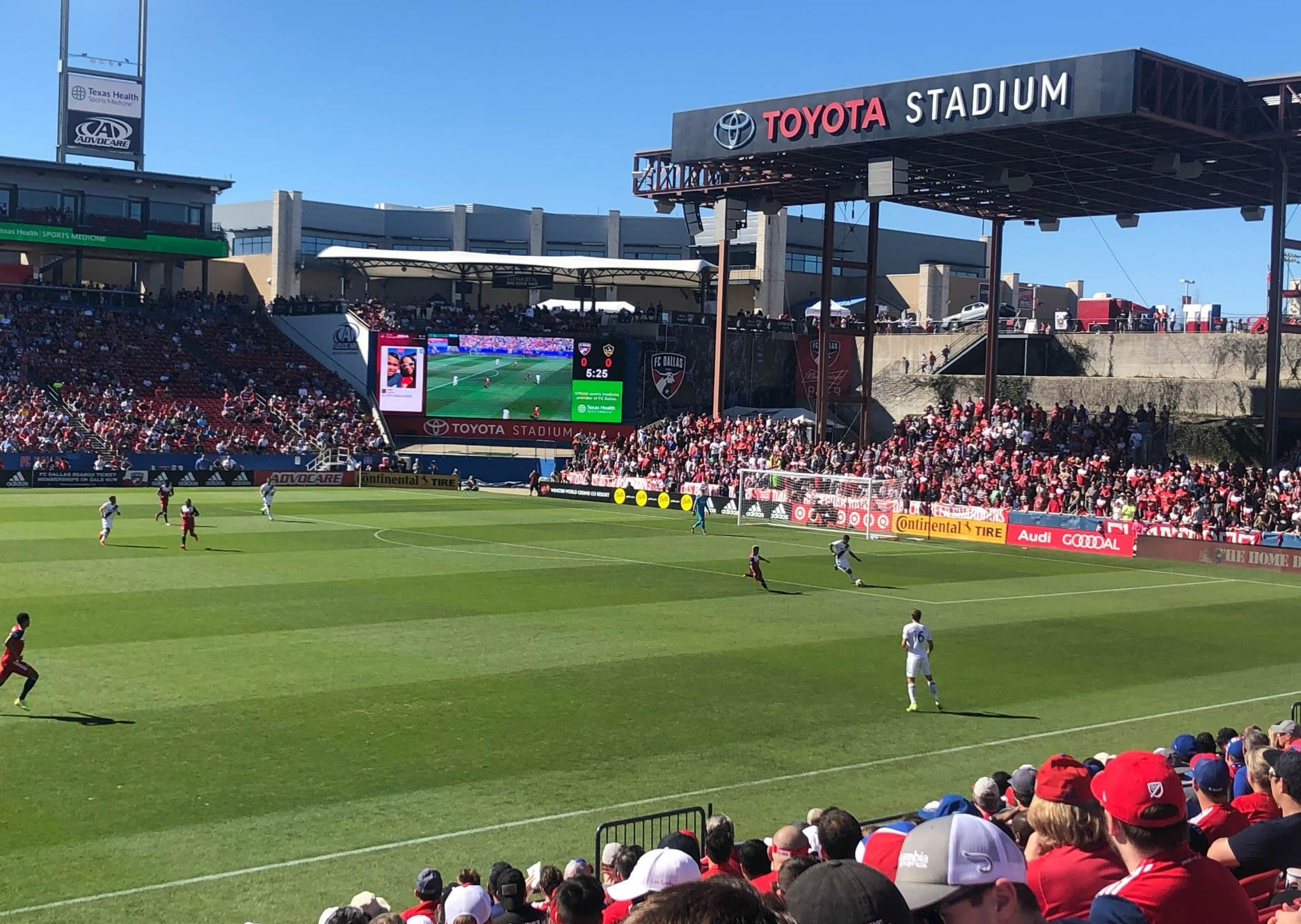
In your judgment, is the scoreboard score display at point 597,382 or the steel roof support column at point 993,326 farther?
the scoreboard score display at point 597,382

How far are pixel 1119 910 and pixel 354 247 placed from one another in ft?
310

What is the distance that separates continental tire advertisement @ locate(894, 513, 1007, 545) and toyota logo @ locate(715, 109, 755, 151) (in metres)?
16.8

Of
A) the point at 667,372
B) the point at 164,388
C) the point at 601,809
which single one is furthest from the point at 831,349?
the point at 601,809

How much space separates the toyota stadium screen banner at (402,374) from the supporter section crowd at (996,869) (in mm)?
68153

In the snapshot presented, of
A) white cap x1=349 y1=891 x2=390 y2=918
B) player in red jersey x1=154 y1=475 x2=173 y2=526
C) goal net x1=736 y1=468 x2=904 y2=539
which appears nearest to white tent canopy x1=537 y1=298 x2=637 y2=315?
goal net x1=736 y1=468 x2=904 y2=539

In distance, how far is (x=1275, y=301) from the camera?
1992 inches

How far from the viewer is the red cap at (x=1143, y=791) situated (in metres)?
5.31

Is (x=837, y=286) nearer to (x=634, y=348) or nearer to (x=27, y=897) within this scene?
(x=634, y=348)

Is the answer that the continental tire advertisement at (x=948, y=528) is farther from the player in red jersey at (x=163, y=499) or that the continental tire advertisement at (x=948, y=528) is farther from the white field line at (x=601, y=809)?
the white field line at (x=601, y=809)

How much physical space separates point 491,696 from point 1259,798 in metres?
14.0

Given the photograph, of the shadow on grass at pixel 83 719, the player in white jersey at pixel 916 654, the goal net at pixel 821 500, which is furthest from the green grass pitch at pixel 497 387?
the shadow on grass at pixel 83 719

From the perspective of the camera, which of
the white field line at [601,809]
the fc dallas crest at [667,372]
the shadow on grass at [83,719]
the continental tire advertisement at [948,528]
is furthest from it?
the fc dallas crest at [667,372]

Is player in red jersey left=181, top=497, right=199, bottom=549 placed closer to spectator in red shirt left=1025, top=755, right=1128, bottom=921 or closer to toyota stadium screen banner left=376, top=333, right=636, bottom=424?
spectator in red shirt left=1025, top=755, right=1128, bottom=921

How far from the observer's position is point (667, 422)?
76.4m
